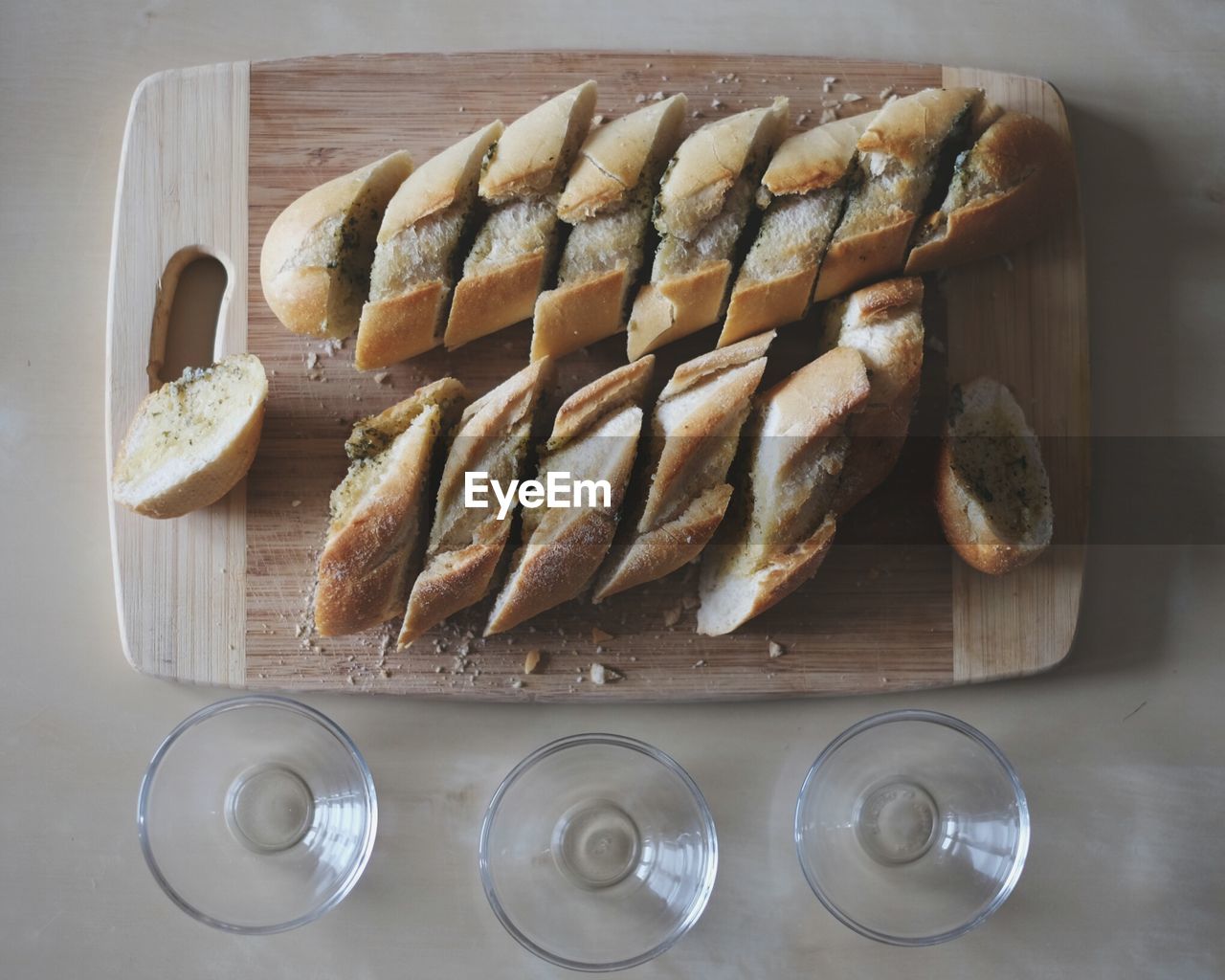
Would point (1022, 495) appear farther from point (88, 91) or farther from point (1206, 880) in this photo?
point (88, 91)

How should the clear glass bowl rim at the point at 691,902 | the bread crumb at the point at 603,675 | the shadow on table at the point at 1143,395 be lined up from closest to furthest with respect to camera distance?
the clear glass bowl rim at the point at 691,902 → the bread crumb at the point at 603,675 → the shadow on table at the point at 1143,395

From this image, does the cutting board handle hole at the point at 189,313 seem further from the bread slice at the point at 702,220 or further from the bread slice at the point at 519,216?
the bread slice at the point at 702,220

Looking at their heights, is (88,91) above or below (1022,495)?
above

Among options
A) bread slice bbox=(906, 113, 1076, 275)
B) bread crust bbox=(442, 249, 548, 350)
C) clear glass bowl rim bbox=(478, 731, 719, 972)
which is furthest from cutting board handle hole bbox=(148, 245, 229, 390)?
bread slice bbox=(906, 113, 1076, 275)

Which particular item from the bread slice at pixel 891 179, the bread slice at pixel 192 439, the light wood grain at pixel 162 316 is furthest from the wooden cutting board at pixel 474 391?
the bread slice at pixel 891 179

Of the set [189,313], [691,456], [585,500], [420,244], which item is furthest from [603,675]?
[189,313]

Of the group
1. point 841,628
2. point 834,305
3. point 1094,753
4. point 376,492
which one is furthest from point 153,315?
point 1094,753
